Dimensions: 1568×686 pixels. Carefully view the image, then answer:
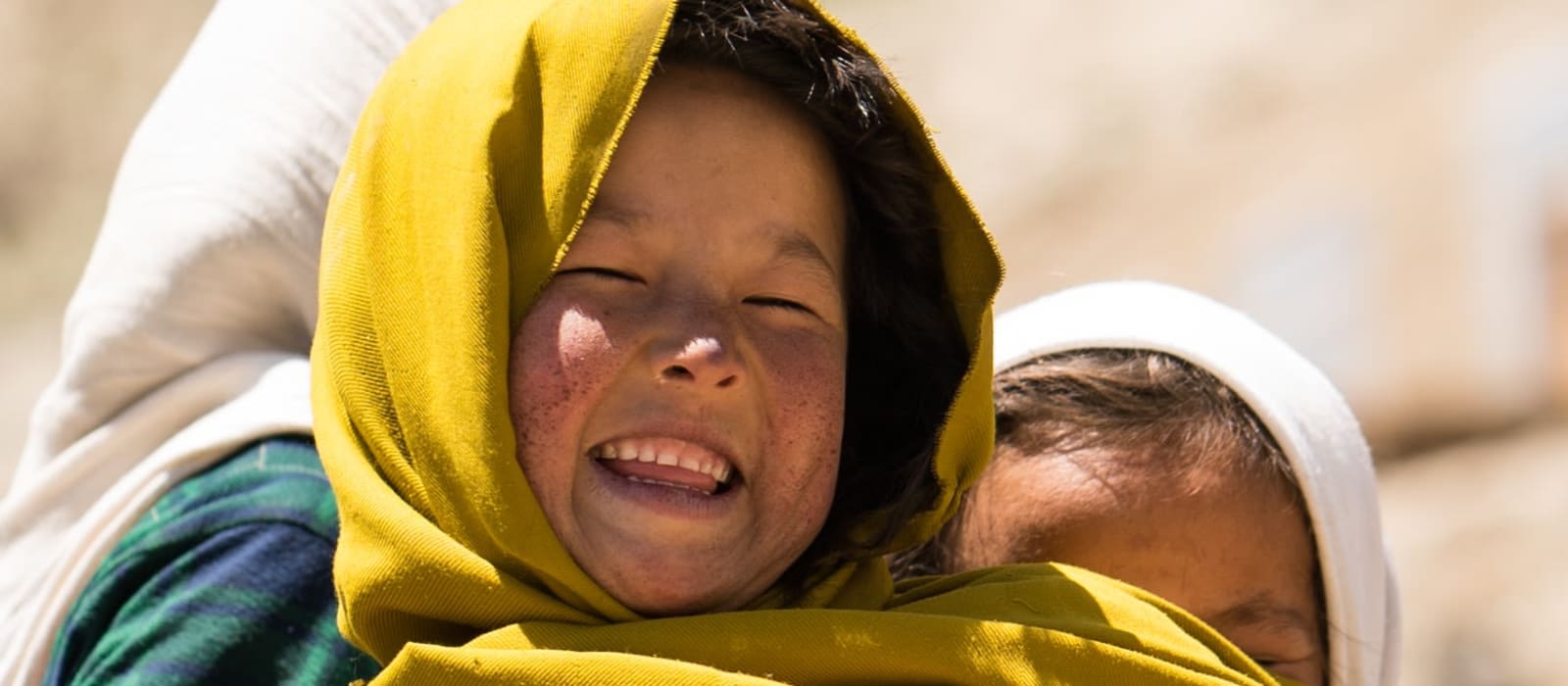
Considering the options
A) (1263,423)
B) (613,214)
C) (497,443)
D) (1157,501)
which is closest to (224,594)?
(497,443)

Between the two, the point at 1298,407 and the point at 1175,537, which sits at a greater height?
the point at 1298,407

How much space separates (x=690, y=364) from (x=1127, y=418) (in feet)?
2.81

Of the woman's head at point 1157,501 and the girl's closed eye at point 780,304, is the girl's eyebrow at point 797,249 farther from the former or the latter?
the woman's head at point 1157,501

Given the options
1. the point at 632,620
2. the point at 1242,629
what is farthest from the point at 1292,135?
the point at 632,620

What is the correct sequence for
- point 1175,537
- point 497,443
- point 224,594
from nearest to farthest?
point 497,443 < point 224,594 < point 1175,537

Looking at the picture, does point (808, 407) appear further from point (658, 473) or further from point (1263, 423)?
point (1263, 423)

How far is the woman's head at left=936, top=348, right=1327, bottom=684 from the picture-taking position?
2.36 metres

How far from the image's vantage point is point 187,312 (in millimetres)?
2576

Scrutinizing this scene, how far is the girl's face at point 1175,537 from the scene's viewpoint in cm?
236

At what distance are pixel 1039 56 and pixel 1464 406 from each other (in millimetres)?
4789

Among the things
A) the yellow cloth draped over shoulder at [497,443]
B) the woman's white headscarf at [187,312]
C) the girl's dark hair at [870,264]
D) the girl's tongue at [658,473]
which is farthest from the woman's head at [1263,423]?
the woman's white headscarf at [187,312]

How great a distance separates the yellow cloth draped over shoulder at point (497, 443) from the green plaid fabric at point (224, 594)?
244 millimetres

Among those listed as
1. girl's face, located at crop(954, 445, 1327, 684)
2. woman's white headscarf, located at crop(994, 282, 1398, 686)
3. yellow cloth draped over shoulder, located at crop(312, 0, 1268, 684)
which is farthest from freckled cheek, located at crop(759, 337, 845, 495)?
woman's white headscarf, located at crop(994, 282, 1398, 686)

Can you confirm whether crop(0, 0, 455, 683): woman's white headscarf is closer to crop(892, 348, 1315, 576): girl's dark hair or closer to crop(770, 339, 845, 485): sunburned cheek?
crop(770, 339, 845, 485): sunburned cheek
